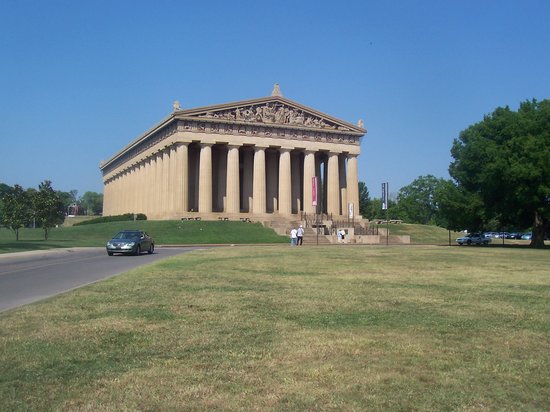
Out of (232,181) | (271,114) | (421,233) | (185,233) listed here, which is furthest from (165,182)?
(421,233)

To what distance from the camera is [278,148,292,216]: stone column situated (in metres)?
79.4

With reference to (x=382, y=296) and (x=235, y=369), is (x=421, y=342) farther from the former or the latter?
(x=382, y=296)

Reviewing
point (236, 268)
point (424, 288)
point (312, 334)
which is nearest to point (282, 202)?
point (236, 268)

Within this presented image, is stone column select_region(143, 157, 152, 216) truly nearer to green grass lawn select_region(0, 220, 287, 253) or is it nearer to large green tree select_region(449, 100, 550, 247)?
green grass lawn select_region(0, 220, 287, 253)

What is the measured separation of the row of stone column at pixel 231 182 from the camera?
74.5m

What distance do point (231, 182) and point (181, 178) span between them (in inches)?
267

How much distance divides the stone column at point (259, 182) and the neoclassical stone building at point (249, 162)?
0.44 feet

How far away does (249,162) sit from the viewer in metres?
85.2

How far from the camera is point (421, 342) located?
7922 mm

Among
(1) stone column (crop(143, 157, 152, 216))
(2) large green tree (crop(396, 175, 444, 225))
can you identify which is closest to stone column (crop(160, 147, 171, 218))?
(1) stone column (crop(143, 157, 152, 216))

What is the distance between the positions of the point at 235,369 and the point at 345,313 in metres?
4.21

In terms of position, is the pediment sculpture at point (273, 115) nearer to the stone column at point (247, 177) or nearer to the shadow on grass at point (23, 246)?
the stone column at point (247, 177)

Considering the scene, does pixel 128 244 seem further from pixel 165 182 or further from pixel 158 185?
pixel 158 185

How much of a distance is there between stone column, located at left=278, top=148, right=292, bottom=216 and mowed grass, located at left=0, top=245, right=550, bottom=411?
65.3 metres
